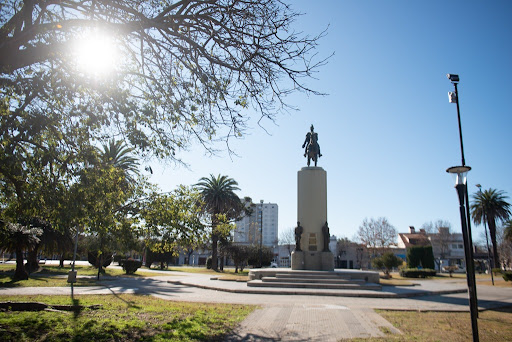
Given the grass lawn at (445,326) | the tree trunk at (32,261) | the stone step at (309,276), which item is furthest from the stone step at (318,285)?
the tree trunk at (32,261)

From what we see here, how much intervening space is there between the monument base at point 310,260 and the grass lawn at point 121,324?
13.8 m

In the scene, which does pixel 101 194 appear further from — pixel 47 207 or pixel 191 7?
pixel 191 7

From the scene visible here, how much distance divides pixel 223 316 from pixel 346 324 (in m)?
3.04

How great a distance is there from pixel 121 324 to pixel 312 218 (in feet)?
58.4

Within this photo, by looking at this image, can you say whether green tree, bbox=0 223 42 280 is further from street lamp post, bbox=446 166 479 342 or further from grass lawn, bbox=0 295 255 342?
street lamp post, bbox=446 166 479 342

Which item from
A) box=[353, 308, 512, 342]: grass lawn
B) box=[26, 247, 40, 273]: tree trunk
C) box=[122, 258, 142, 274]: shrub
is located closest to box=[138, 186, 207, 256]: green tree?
box=[353, 308, 512, 342]: grass lawn

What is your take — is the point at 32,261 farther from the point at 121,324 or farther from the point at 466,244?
the point at 466,244

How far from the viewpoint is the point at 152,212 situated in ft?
33.9

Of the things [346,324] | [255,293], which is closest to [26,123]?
[346,324]

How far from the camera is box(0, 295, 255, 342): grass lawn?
6.46 m

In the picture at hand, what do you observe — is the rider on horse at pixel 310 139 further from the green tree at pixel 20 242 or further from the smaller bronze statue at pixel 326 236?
the green tree at pixel 20 242

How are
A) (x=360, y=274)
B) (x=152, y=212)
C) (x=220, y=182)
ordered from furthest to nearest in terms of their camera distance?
(x=220, y=182)
(x=360, y=274)
(x=152, y=212)

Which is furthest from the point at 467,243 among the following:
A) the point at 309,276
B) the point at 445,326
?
the point at 309,276

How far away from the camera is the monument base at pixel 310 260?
23.0 meters
